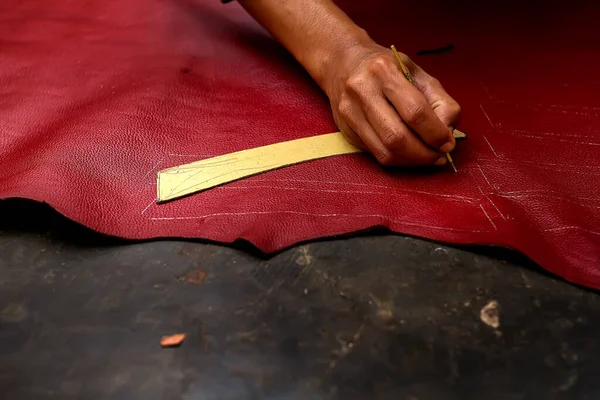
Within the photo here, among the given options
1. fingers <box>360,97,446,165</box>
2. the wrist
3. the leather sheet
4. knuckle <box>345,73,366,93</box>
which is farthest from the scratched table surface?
the wrist

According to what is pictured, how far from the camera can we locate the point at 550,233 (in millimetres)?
864

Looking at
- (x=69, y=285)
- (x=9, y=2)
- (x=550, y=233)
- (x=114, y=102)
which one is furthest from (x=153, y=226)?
(x=9, y=2)

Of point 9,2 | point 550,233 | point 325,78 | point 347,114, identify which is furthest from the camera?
point 9,2

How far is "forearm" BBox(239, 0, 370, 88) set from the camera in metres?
1.14

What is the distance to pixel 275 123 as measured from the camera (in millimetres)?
1131

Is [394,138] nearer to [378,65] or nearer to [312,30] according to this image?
[378,65]

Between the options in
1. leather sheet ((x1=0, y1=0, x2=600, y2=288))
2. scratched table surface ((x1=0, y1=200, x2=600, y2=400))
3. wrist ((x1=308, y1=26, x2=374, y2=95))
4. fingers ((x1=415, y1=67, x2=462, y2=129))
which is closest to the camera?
scratched table surface ((x1=0, y1=200, x2=600, y2=400))

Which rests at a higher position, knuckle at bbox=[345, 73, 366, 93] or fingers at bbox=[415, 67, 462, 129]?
knuckle at bbox=[345, 73, 366, 93]

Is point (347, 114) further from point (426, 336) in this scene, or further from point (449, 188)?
point (426, 336)

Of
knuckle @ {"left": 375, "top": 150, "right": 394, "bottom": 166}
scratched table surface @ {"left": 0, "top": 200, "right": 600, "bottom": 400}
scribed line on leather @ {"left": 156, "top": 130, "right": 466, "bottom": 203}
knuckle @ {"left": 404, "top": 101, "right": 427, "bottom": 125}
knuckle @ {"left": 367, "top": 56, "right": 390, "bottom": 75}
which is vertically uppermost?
knuckle @ {"left": 367, "top": 56, "right": 390, "bottom": 75}

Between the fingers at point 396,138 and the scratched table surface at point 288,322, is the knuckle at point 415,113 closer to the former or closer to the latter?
the fingers at point 396,138

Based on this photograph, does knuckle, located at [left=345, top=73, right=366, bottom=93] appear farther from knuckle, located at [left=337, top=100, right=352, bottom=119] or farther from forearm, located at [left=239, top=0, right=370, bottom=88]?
forearm, located at [left=239, top=0, right=370, bottom=88]

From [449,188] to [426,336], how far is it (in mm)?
294

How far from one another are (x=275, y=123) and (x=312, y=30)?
208 mm
